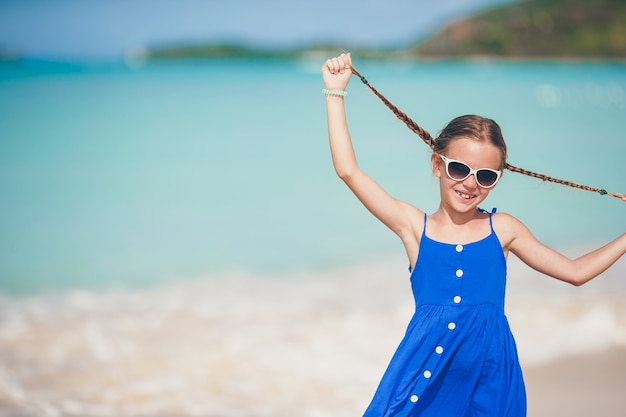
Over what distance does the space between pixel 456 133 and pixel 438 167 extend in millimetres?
131

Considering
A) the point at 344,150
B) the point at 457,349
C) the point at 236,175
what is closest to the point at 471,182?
the point at 344,150

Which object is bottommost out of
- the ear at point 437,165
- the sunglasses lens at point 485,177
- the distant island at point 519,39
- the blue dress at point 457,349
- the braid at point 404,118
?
the blue dress at point 457,349

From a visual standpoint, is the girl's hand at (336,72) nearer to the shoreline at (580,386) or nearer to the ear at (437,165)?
the ear at (437,165)

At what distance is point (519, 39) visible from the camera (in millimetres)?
39188

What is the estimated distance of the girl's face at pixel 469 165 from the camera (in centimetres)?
269

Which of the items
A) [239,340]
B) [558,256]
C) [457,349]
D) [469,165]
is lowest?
[457,349]

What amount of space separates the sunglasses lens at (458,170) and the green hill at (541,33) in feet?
113

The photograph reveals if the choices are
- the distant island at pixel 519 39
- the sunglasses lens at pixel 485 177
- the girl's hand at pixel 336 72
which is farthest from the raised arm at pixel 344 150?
the distant island at pixel 519 39

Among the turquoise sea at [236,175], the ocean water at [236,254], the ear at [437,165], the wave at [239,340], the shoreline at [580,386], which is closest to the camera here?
the ear at [437,165]

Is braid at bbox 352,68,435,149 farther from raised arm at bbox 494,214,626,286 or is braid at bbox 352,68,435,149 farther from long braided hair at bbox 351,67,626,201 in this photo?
raised arm at bbox 494,214,626,286

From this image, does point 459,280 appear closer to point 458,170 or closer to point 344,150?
point 458,170

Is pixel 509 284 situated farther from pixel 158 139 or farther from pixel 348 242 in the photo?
pixel 158 139

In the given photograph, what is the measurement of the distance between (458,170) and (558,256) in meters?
0.42

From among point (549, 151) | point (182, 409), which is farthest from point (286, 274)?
point (549, 151)
